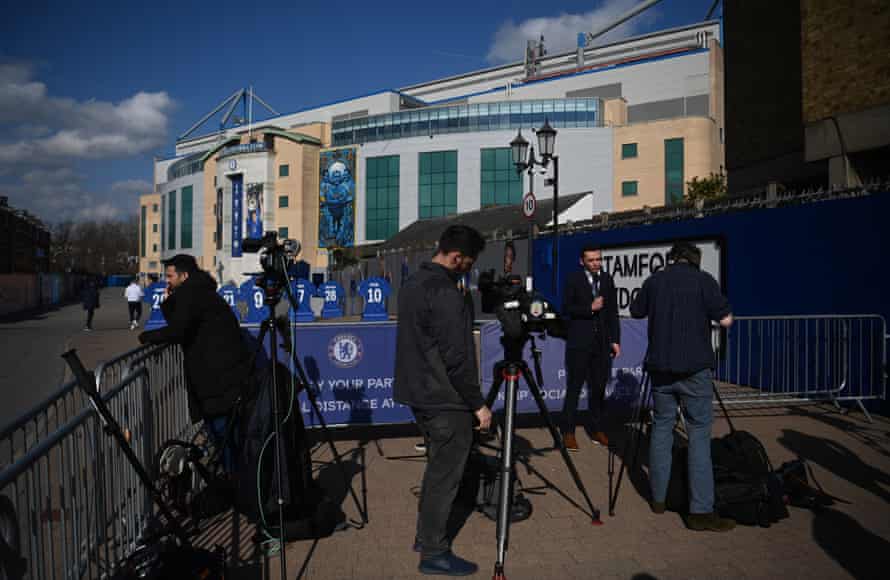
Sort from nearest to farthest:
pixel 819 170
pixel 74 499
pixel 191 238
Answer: pixel 74 499 → pixel 819 170 → pixel 191 238

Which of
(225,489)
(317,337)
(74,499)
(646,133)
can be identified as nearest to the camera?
(74,499)

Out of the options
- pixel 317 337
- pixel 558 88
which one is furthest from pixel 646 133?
pixel 317 337

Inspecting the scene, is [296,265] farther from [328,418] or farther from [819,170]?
[819,170]

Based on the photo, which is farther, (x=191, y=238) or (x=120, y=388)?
(x=191, y=238)

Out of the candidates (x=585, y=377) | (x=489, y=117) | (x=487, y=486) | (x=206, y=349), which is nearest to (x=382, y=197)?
(x=489, y=117)

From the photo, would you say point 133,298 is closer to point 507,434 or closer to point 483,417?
point 507,434

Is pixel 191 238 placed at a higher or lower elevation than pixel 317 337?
higher

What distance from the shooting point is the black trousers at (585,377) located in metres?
6.38

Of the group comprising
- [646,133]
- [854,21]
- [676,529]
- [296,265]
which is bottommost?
[676,529]

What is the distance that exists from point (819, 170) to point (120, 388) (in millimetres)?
16332

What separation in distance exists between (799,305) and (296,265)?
25.8 ft

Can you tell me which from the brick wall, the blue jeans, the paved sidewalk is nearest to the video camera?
the blue jeans

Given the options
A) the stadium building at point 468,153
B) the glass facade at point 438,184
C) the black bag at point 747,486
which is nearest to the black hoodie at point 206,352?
the black bag at point 747,486

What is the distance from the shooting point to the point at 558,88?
63125 millimetres
